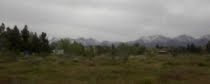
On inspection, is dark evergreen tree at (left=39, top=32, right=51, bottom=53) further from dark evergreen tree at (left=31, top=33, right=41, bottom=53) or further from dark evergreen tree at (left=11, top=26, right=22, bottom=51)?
dark evergreen tree at (left=11, top=26, right=22, bottom=51)

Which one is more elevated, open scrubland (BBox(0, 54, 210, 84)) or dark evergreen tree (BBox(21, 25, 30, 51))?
dark evergreen tree (BBox(21, 25, 30, 51))

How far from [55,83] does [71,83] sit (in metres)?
0.96

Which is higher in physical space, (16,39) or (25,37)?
(25,37)

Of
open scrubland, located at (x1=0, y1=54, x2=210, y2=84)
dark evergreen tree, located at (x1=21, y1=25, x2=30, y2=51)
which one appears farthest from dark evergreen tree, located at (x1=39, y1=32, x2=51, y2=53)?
open scrubland, located at (x1=0, y1=54, x2=210, y2=84)

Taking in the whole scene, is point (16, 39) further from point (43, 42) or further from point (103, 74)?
point (103, 74)

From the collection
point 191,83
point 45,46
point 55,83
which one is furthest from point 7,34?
point 191,83

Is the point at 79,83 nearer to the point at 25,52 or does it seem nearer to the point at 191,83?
the point at 191,83

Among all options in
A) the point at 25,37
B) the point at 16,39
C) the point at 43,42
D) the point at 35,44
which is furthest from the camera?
the point at 43,42

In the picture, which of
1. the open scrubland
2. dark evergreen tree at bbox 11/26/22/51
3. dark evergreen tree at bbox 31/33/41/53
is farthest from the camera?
dark evergreen tree at bbox 31/33/41/53

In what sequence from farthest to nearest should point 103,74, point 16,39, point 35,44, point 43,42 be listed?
point 43,42
point 35,44
point 16,39
point 103,74

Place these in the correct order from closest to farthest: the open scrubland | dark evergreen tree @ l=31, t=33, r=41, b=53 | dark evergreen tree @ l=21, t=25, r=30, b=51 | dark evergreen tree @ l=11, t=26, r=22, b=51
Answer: the open scrubland
dark evergreen tree @ l=11, t=26, r=22, b=51
dark evergreen tree @ l=21, t=25, r=30, b=51
dark evergreen tree @ l=31, t=33, r=41, b=53

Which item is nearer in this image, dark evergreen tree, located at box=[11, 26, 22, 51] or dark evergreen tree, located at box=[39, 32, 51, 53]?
dark evergreen tree, located at box=[11, 26, 22, 51]

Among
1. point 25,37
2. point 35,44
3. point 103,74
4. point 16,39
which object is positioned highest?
point 25,37

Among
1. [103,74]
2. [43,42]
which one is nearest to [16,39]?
[43,42]
